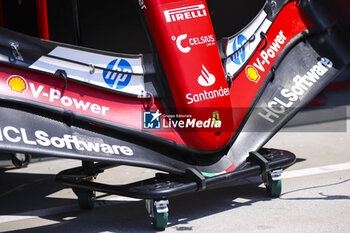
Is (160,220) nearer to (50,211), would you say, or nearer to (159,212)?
(159,212)

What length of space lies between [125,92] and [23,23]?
6.34ft

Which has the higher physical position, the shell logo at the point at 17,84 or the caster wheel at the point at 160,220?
the shell logo at the point at 17,84

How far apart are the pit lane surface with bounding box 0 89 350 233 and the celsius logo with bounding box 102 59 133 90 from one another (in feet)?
3.27

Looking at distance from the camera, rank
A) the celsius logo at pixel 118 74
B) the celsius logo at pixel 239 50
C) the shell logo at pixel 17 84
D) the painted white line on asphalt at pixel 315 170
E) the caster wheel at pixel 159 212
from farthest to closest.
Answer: the painted white line on asphalt at pixel 315 170 < the celsius logo at pixel 239 50 < the celsius logo at pixel 118 74 < the caster wheel at pixel 159 212 < the shell logo at pixel 17 84

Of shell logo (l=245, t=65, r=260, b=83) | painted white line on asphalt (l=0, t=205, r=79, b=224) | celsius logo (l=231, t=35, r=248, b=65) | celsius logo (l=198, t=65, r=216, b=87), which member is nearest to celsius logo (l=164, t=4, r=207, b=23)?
celsius logo (l=198, t=65, r=216, b=87)

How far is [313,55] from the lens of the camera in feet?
18.4

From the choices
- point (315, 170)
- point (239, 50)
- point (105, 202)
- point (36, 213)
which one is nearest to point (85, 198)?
point (105, 202)

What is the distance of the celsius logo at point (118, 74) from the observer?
173 inches

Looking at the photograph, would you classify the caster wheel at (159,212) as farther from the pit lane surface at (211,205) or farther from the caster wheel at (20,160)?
the caster wheel at (20,160)

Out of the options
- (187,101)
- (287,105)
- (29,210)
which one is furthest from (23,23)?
(287,105)

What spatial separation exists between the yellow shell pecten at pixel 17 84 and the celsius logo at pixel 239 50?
1810mm

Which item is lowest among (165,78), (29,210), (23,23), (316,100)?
(29,210)

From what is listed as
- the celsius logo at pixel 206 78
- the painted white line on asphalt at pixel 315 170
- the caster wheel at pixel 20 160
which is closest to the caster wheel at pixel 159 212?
the celsius logo at pixel 206 78

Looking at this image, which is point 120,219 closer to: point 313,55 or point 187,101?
point 187,101
